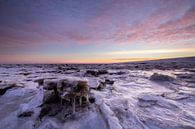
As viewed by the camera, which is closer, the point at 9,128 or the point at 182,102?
the point at 9,128

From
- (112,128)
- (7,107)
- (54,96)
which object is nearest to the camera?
(112,128)

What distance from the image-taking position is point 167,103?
5.29 metres

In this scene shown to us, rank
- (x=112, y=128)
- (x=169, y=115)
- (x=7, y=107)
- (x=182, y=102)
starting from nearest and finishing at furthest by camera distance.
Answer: (x=112, y=128)
(x=169, y=115)
(x=7, y=107)
(x=182, y=102)

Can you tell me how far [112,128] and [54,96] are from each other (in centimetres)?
245

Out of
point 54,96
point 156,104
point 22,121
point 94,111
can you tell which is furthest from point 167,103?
point 22,121

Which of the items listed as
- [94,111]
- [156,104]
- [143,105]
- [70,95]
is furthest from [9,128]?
[156,104]

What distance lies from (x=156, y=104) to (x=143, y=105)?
0.59 meters

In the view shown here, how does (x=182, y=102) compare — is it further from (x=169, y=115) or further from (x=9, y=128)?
(x=9, y=128)

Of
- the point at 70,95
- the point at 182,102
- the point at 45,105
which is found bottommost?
the point at 182,102

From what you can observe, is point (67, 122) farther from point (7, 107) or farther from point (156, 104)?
point (156, 104)

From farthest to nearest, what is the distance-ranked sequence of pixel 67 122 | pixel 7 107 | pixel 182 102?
pixel 182 102
pixel 7 107
pixel 67 122

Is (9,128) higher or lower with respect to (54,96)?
lower

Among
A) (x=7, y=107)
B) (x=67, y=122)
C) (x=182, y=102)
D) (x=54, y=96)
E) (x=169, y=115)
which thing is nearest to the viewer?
(x=67, y=122)

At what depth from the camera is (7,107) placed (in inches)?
200
